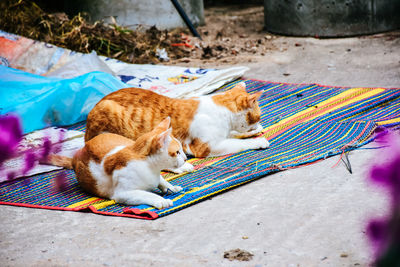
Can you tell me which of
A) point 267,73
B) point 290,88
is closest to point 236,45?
point 267,73

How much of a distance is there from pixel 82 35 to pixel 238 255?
5.05 metres

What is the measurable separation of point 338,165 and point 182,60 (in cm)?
388

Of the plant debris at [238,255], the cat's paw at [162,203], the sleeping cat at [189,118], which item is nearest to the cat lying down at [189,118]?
the sleeping cat at [189,118]

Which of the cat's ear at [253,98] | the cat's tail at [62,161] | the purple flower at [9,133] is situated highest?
the purple flower at [9,133]

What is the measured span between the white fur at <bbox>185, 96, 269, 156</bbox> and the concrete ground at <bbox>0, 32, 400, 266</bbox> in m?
0.56

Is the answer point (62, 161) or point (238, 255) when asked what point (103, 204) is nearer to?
point (62, 161)

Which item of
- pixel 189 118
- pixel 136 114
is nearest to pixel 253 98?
pixel 189 118

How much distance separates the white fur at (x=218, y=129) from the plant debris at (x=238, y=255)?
4.85 ft

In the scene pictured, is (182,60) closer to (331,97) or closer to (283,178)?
(331,97)

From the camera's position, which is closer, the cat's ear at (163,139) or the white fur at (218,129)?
the cat's ear at (163,139)

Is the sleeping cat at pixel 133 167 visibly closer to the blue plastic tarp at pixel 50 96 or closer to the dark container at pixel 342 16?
the blue plastic tarp at pixel 50 96

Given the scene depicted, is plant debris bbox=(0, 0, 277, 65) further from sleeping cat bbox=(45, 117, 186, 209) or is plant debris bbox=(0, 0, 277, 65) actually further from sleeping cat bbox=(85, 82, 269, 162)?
sleeping cat bbox=(45, 117, 186, 209)

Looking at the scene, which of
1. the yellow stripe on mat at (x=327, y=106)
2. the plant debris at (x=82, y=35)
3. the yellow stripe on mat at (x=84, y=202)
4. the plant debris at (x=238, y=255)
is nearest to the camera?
the plant debris at (x=238, y=255)

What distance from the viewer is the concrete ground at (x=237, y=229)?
2174mm
